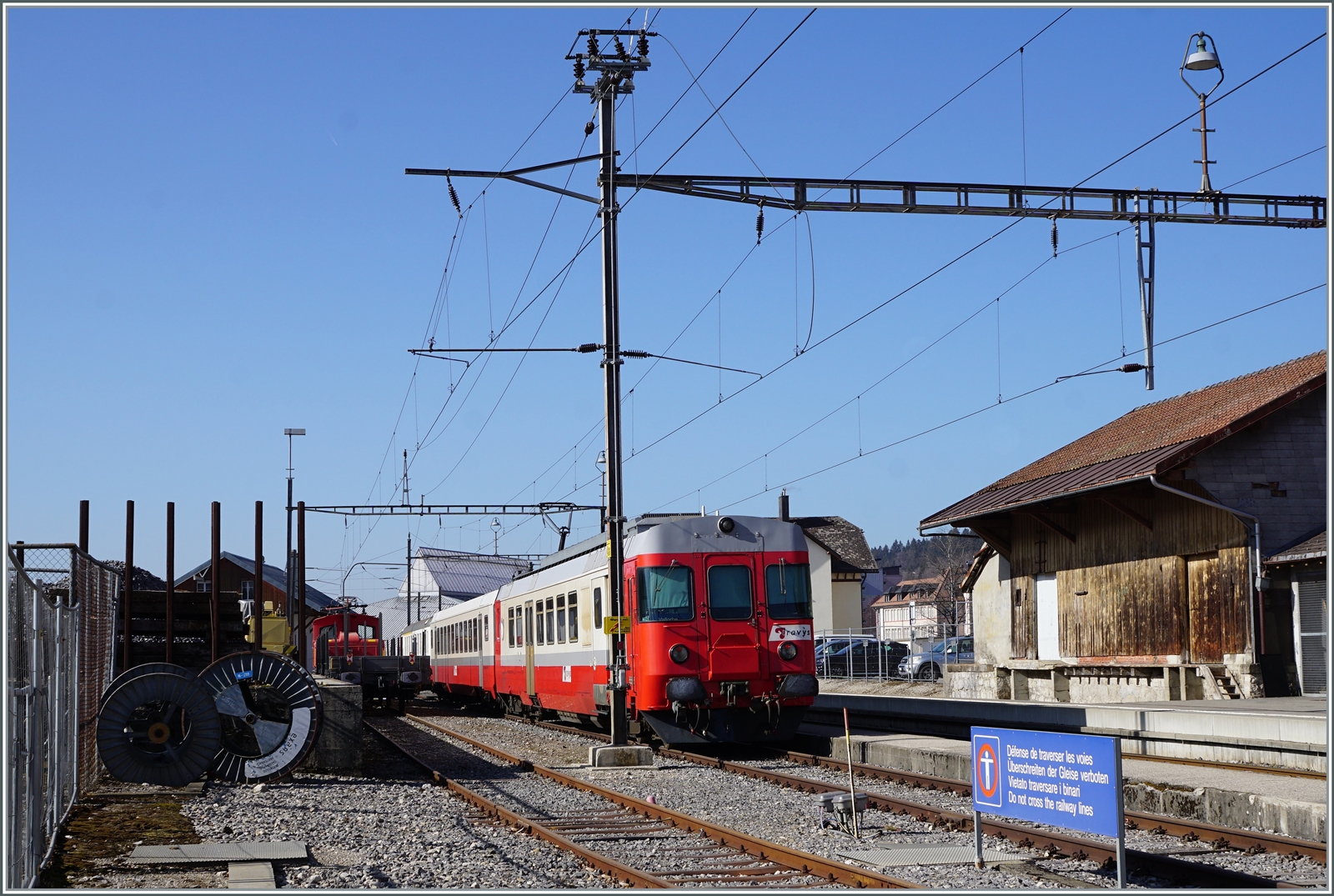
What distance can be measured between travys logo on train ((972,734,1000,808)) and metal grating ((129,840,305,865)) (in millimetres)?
4818

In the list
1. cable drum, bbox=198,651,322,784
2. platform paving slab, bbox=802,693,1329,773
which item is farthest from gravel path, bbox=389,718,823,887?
platform paving slab, bbox=802,693,1329,773

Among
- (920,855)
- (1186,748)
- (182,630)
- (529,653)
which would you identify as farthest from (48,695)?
(529,653)

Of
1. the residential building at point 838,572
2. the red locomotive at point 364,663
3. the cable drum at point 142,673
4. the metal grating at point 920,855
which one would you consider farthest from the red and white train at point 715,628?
the residential building at point 838,572

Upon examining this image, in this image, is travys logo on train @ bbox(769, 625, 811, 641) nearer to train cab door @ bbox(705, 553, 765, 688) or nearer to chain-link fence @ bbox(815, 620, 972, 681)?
train cab door @ bbox(705, 553, 765, 688)

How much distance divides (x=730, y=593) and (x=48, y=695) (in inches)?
384

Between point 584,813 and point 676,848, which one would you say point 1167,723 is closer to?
point 584,813

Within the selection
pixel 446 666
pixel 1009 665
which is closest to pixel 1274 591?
pixel 1009 665

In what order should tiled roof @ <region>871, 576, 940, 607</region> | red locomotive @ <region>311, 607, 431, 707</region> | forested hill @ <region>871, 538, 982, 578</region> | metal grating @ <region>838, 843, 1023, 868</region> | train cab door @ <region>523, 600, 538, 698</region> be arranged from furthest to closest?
1. forested hill @ <region>871, 538, 982, 578</region>
2. tiled roof @ <region>871, 576, 940, 607</region>
3. red locomotive @ <region>311, 607, 431, 707</region>
4. train cab door @ <region>523, 600, 538, 698</region>
5. metal grating @ <region>838, 843, 1023, 868</region>

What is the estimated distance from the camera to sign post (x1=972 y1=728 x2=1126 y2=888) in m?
8.47

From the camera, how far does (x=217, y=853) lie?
10062 millimetres

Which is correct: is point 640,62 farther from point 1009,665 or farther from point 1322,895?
point 1009,665

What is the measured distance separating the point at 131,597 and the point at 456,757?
194 inches

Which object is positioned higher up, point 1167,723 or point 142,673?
point 142,673

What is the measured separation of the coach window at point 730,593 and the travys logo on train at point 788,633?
391 millimetres
